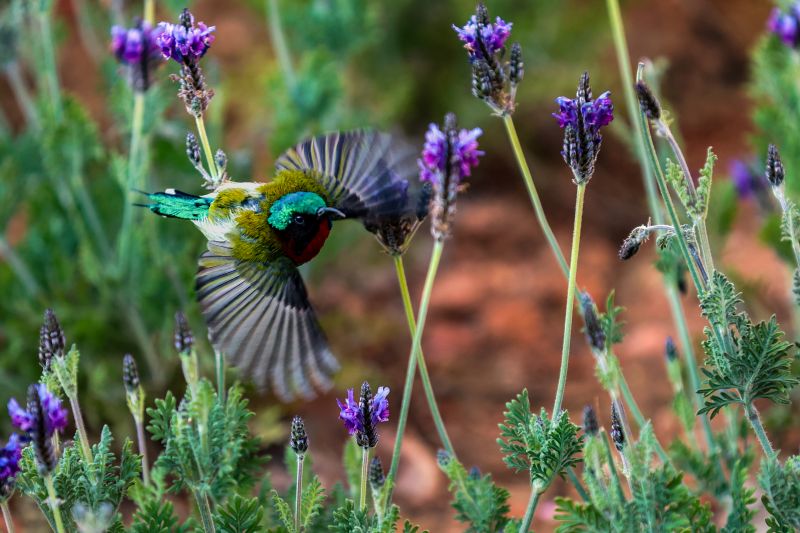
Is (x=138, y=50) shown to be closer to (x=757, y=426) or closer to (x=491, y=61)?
(x=491, y=61)

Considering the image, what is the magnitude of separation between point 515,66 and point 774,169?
45 cm

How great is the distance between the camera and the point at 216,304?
160 centimetres

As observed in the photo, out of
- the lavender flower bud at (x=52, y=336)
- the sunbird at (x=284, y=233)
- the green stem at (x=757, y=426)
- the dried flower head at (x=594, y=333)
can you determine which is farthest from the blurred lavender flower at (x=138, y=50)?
the green stem at (x=757, y=426)

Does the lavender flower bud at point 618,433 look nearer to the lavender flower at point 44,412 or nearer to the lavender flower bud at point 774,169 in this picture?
the lavender flower bud at point 774,169

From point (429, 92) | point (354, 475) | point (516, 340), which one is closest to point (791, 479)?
point (354, 475)

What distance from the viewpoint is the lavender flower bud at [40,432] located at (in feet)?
4.39

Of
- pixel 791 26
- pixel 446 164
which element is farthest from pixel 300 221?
pixel 791 26

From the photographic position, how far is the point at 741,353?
1.56 m

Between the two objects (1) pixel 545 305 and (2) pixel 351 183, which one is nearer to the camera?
(2) pixel 351 183

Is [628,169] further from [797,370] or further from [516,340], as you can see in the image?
[797,370]

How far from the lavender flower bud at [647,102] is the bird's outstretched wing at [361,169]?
1.25 feet

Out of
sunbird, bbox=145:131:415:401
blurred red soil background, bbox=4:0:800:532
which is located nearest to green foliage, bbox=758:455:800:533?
sunbird, bbox=145:131:415:401

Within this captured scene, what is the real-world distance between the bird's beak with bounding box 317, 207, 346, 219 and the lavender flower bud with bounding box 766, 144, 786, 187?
0.69m

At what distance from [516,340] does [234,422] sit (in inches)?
101
